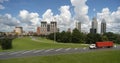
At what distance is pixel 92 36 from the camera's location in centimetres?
9594

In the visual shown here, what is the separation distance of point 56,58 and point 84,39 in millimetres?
77530

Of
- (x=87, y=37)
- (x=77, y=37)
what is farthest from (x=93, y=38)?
(x=77, y=37)

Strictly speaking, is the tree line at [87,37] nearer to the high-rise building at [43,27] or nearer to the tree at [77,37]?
the tree at [77,37]

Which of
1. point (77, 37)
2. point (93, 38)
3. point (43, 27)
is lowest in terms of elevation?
point (93, 38)

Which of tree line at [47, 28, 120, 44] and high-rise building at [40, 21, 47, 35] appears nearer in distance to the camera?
tree line at [47, 28, 120, 44]

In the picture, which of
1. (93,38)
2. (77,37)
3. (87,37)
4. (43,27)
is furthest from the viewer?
(43,27)

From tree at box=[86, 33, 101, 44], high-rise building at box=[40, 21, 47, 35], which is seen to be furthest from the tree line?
high-rise building at box=[40, 21, 47, 35]

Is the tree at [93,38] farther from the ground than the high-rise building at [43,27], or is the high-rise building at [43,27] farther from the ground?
the high-rise building at [43,27]

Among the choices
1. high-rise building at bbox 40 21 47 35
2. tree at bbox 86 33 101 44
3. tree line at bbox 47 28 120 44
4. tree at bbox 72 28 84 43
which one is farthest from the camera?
high-rise building at bbox 40 21 47 35

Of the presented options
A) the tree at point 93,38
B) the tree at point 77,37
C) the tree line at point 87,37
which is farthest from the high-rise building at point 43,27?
the tree at point 93,38

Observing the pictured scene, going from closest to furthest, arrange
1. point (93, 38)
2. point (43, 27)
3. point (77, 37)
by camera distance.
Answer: point (93, 38), point (77, 37), point (43, 27)

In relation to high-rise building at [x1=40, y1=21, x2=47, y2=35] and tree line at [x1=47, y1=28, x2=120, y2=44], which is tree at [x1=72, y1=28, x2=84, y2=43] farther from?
high-rise building at [x1=40, y1=21, x2=47, y2=35]

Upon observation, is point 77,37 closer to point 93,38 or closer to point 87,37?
point 87,37

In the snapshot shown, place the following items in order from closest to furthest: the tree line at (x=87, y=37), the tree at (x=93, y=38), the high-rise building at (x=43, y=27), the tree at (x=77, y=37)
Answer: the tree line at (x=87, y=37), the tree at (x=93, y=38), the tree at (x=77, y=37), the high-rise building at (x=43, y=27)
